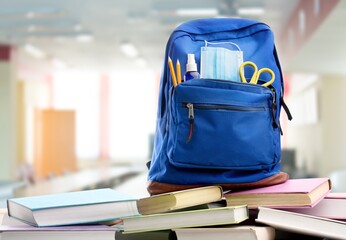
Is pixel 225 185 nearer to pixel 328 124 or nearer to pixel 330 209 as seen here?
pixel 330 209

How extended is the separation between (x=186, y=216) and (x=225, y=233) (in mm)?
73

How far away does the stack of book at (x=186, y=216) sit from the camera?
98cm

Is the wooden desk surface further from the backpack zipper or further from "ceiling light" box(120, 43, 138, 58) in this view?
the backpack zipper

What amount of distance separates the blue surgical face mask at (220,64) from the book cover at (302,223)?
0.97 feet

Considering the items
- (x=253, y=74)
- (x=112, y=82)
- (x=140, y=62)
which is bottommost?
(x=253, y=74)

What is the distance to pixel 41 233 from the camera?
3.29ft

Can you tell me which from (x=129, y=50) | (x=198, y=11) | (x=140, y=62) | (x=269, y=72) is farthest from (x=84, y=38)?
(x=269, y=72)

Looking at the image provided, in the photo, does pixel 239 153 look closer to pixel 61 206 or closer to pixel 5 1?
pixel 61 206

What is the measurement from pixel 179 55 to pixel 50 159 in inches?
419

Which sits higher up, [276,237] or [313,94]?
[313,94]

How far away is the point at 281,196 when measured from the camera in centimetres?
106

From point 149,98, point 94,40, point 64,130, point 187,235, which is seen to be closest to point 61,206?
point 187,235

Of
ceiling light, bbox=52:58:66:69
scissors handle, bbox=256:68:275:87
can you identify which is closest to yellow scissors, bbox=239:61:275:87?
scissors handle, bbox=256:68:275:87

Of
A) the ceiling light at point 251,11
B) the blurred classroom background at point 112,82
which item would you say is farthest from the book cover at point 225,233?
the ceiling light at point 251,11
